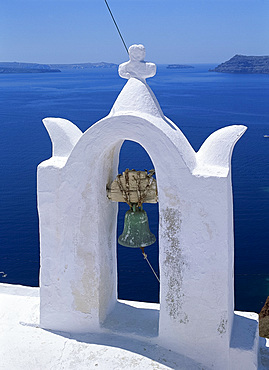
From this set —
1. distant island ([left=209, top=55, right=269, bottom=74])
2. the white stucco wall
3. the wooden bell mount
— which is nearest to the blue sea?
the white stucco wall

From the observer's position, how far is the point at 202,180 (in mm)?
5254

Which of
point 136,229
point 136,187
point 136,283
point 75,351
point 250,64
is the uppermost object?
point 250,64

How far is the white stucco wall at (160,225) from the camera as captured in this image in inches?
210

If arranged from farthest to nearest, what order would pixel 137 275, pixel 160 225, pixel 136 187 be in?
pixel 137 275, pixel 136 187, pixel 160 225

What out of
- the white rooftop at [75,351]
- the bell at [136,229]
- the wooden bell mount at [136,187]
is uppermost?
the wooden bell mount at [136,187]

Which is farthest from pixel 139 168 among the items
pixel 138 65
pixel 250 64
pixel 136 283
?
pixel 250 64

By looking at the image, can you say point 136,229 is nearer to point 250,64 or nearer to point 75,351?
point 75,351

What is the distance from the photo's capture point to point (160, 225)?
218 inches

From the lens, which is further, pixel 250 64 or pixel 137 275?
pixel 250 64

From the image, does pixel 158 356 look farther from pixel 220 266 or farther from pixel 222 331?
pixel 220 266

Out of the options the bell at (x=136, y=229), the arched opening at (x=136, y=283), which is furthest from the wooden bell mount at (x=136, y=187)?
the arched opening at (x=136, y=283)

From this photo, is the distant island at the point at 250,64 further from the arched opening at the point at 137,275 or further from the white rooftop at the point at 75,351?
→ the white rooftop at the point at 75,351

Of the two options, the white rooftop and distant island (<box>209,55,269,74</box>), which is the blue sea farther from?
distant island (<box>209,55,269,74</box>)

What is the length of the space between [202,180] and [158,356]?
201 centimetres
